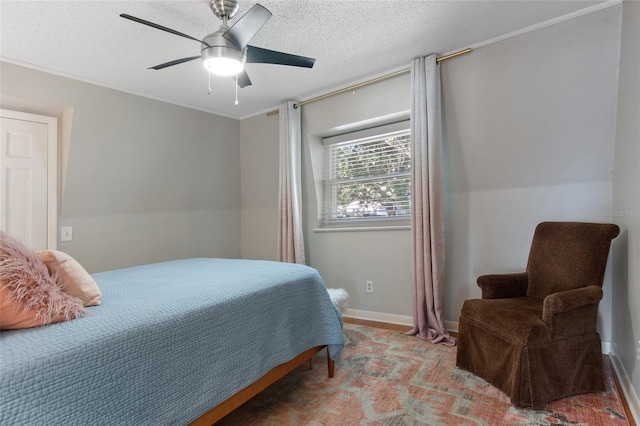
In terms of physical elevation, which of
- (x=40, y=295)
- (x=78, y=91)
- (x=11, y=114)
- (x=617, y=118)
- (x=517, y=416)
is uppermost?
(x=78, y=91)

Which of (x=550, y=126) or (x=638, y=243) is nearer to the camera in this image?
(x=638, y=243)

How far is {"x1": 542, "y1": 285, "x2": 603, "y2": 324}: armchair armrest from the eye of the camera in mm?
1664

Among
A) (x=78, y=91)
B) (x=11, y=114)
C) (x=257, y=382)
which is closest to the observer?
(x=257, y=382)

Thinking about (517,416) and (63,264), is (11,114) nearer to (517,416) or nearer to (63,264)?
(63,264)

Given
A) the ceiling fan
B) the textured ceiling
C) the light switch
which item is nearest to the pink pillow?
the ceiling fan

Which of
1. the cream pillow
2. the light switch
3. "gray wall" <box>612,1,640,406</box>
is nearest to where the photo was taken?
the cream pillow

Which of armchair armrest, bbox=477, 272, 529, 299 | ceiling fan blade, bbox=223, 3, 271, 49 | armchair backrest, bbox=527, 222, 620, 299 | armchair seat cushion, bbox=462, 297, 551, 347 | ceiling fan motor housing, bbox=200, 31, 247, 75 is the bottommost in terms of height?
armchair seat cushion, bbox=462, 297, 551, 347

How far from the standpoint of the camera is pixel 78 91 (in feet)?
9.66

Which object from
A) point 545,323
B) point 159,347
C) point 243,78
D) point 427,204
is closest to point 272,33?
point 243,78

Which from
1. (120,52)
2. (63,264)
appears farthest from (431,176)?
(120,52)

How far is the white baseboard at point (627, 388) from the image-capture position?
1533mm

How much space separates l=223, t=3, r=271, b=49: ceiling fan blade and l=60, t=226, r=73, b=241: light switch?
236 cm

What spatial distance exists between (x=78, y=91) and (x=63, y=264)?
2468 mm

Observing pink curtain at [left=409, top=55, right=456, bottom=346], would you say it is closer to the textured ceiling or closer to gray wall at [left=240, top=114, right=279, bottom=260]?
the textured ceiling
